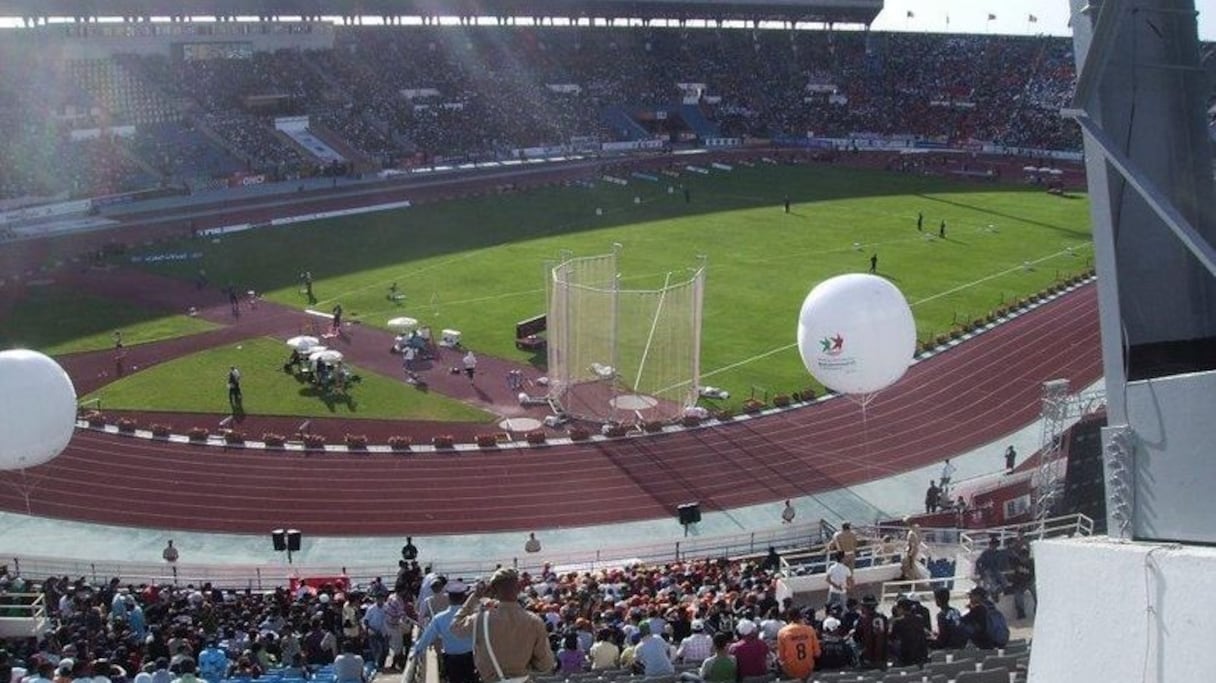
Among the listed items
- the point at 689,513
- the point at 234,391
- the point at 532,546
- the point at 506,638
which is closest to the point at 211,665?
the point at 506,638

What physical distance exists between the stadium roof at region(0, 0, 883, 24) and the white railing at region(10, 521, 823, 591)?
6192 cm

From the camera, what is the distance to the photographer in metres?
6.73

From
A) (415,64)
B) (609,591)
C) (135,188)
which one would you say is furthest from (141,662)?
(415,64)

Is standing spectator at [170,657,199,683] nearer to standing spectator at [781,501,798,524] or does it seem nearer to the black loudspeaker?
the black loudspeaker

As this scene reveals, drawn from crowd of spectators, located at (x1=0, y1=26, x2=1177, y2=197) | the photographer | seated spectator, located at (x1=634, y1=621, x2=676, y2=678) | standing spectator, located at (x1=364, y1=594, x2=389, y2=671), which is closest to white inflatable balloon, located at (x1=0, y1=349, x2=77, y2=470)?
standing spectator, located at (x1=364, y1=594, x2=389, y2=671)

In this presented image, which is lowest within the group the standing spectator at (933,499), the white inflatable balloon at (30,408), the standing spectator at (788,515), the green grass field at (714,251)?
the standing spectator at (788,515)

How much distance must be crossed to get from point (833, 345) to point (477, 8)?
260ft

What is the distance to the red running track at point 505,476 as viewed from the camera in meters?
27.1

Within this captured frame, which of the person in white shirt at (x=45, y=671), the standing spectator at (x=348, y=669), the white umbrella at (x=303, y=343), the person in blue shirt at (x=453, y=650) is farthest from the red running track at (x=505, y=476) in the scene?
the person in blue shirt at (x=453, y=650)

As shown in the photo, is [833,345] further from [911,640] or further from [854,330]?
[911,640]

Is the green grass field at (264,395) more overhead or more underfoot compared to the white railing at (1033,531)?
more overhead

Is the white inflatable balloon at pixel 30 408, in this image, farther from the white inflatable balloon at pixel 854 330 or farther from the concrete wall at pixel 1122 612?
the concrete wall at pixel 1122 612

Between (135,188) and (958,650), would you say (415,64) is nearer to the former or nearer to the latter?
(135,188)

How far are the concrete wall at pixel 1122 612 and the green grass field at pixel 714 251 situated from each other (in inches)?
1168
